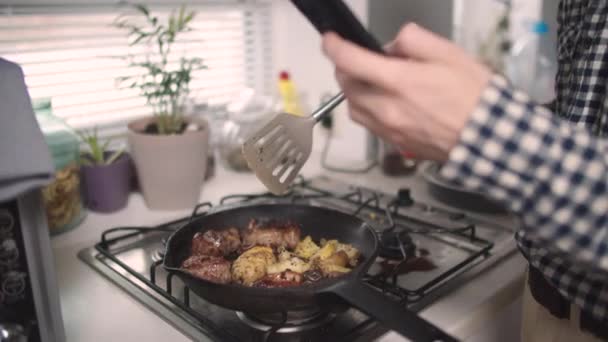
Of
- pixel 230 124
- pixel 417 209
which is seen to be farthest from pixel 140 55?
Answer: pixel 417 209

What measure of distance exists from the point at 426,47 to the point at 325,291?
0.85 feet

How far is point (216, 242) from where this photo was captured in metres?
0.71

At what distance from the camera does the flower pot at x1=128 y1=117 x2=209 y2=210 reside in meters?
0.92

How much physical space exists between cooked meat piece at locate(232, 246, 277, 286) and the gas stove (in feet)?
0.14

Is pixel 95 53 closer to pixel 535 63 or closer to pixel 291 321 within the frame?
pixel 291 321

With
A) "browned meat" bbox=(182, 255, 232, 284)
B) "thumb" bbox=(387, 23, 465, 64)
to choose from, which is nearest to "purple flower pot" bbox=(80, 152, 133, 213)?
"browned meat" bbox=(182, 255, 232, 284)

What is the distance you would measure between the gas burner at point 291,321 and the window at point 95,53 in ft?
2.06

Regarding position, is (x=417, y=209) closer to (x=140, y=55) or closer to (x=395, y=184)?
(x=395, y=184)

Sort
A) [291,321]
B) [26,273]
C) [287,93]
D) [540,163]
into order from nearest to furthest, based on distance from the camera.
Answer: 1. [540,163]
2. [26,273]
3. [291,321]
4. [287,93]

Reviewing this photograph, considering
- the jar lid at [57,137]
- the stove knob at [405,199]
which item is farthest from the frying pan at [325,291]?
the jar lid at [57,137]

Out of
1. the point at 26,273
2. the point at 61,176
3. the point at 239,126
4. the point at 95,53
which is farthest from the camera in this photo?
the point at 239,126

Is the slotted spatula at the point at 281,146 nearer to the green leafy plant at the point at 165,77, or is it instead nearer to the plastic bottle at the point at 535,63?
the green leafy plant at the point at 165,77

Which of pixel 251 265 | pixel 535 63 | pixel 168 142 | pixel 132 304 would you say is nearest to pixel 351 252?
pixel 251 265

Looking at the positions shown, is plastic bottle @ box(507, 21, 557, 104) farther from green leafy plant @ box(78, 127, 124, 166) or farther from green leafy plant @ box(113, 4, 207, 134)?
green leafy plant @ box(78, 127, 124, 166)
